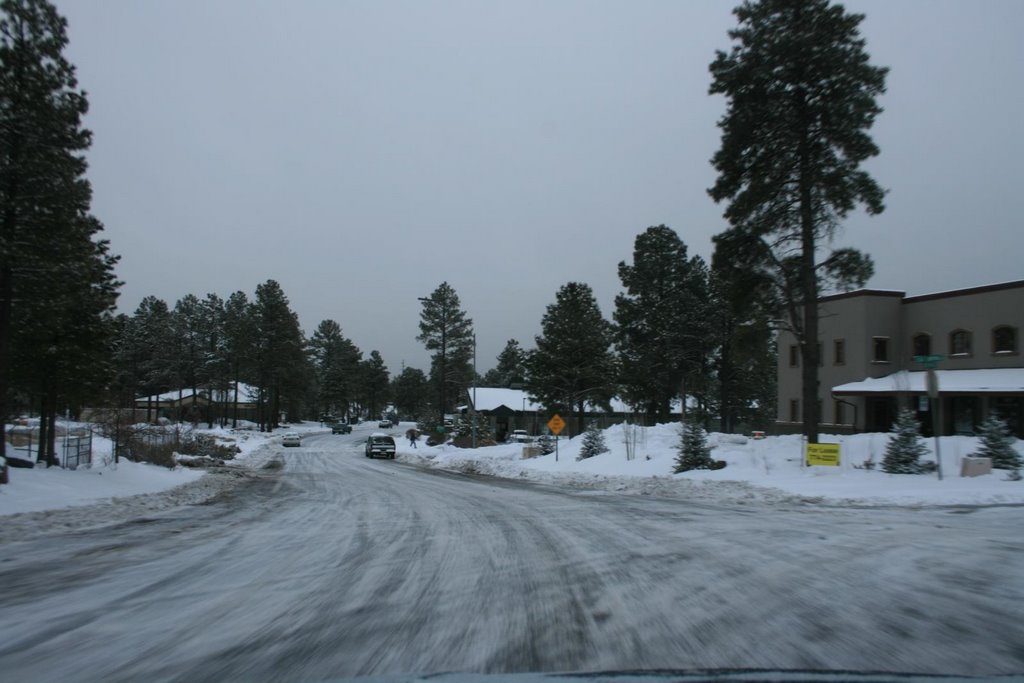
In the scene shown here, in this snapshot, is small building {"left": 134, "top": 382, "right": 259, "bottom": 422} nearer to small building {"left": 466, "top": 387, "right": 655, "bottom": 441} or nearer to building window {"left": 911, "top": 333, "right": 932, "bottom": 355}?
small building {"left": 466, "top": 387, "right": 655, "bottom": 441}

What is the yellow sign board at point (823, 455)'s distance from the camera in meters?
20.2

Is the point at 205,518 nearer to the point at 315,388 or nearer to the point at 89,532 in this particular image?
the point at 89,532

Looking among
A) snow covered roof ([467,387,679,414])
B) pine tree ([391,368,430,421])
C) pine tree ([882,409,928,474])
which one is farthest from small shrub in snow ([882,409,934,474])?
pine tree ([391,368,430,421])

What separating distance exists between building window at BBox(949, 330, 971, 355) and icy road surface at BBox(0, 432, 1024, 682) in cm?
2454

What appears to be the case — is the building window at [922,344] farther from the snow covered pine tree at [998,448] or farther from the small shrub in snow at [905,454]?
the small shrub in snow at [905,454]

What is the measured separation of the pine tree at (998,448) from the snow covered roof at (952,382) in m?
8.00

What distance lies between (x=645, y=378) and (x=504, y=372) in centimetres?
7743

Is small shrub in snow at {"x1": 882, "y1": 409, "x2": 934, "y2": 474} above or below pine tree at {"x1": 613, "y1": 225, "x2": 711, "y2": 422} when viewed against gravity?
below

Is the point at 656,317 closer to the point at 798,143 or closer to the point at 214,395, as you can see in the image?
the point at 798,143

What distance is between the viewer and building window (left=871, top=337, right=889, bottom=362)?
3550 centimetres

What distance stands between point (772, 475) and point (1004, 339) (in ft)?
61.0

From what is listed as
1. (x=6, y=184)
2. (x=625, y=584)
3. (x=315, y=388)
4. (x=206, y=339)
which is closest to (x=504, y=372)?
(x=315, y=388)

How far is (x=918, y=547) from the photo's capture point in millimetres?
8523

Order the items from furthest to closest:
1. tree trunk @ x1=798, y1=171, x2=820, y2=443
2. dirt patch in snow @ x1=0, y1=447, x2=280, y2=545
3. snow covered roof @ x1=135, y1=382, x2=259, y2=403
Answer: snow covered roof @ x1=135, y1=382, x2=259, y2=403 < tree trunk @ x1=798, y1=171, x2=820, y2=443 < dirt patch in snow @ x1=0, y1=447, x2=280, y2=545
